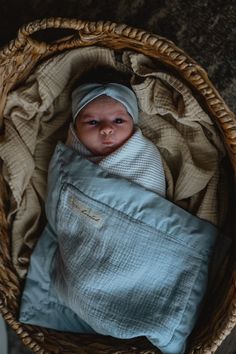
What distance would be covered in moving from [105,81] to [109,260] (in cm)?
39

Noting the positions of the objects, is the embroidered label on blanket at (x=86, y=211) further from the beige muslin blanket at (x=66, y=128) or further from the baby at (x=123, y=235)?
the beige muslin blanket at (x=66, y=128)

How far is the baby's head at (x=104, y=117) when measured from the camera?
110 cm

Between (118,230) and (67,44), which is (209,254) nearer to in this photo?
(118,230)

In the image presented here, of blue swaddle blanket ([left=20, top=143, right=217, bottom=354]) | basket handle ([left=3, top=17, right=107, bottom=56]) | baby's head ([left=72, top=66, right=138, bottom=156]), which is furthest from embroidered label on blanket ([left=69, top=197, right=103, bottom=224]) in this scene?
basket handle ([left=3, top=17, right=107, bottom=56])

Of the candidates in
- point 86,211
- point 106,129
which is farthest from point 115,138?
point 86,211

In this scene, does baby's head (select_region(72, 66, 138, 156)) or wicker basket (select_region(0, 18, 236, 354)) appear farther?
baby's head (select_region(72, 66, 138, 156))

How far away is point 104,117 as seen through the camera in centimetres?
110

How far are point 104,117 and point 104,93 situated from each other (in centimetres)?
5

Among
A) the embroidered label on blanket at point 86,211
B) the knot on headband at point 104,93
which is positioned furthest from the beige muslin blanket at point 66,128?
the embroidered label on blanket at point 86,211

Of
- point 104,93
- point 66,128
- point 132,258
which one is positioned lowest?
point 132,258

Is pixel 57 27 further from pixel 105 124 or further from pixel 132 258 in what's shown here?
pixel 132 258

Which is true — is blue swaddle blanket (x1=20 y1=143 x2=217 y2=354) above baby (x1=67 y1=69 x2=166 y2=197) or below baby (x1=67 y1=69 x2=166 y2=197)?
below

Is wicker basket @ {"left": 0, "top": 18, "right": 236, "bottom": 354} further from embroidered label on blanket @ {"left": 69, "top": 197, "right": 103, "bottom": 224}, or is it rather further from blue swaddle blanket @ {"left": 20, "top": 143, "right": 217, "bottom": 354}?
embroidered label on blanket @ {"left": 69, "top": 197, "right": 103, "bottom": 224}

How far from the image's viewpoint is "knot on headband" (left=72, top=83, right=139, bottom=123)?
1.11 m
